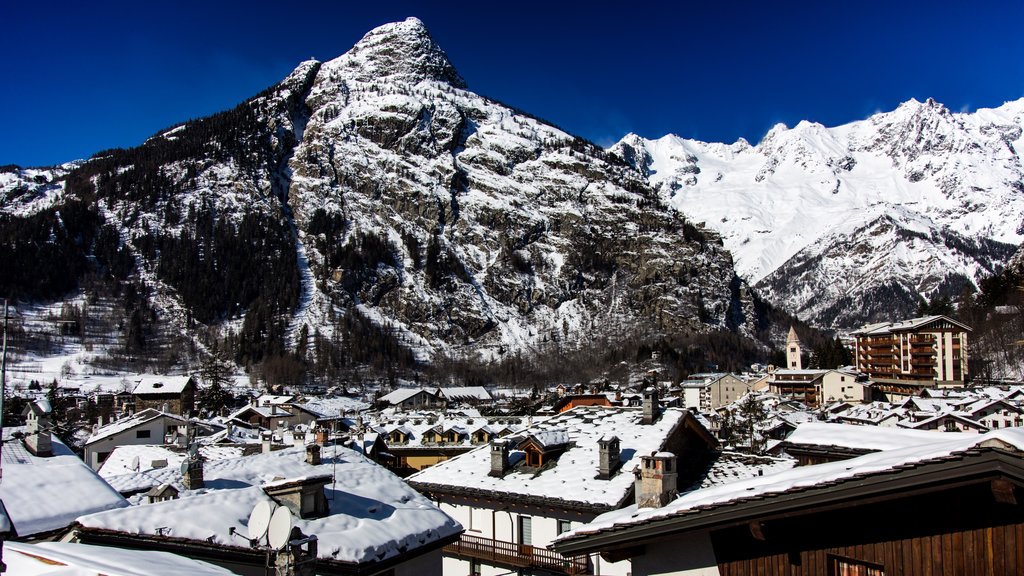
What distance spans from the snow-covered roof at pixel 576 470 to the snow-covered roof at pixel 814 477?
535 inches

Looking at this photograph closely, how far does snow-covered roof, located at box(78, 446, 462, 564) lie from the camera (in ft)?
40.7

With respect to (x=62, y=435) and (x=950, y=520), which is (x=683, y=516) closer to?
(x=950, y=520)

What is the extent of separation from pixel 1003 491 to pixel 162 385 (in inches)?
4612

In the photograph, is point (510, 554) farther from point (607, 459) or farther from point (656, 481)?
point (656, 481)

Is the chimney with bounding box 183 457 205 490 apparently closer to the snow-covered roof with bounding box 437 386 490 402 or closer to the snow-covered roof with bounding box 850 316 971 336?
the snow-covered roof with bounding box 437 386 490 402

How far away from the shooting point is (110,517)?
40.8 ft

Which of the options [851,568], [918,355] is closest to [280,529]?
[851,568]

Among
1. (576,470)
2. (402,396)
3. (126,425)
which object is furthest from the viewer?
(402,396)

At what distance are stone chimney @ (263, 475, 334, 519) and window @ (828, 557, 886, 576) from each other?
929 cm

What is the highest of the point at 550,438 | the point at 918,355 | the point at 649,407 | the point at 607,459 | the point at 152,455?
the point at 649,407

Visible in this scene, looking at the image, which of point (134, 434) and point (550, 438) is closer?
point (550, 438)

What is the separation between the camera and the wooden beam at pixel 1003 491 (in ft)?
20.5

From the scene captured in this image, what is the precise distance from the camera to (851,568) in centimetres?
741

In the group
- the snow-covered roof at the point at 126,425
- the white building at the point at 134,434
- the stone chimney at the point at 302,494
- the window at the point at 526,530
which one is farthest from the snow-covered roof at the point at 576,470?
the snow-covered roof at the point at 126,425
